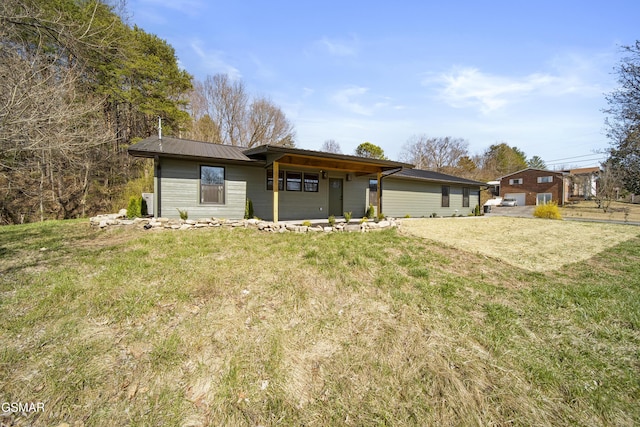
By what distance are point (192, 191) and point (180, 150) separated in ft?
4.49

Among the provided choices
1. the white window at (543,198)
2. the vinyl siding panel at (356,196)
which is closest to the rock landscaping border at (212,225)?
the vinyl siding panel at (356,196)

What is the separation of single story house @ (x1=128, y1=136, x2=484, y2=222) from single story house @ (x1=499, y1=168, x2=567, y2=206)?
91.2 ft

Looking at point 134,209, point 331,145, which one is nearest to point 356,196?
point 134,209

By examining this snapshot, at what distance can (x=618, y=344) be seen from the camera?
2.96 m

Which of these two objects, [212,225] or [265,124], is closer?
[212,225]

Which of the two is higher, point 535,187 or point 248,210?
point 535,187

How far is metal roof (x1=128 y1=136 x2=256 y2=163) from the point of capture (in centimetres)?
771

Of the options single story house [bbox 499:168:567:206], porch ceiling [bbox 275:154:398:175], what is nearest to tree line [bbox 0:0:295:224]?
porch ceiling [bbox 275:154:398:175]

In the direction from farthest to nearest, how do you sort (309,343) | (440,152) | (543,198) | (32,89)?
(440,152)
(543,198)
(32,89)
(309,343)

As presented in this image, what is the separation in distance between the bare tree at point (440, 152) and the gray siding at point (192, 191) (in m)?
31.6

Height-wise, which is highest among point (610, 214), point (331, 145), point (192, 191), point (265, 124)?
point (331, 145)

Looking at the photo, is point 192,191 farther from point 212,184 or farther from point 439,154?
point 439,154

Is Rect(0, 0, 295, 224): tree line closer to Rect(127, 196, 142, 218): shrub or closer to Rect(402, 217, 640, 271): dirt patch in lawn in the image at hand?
Rect(127, 196, 142, 218): shrub

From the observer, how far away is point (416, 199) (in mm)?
14820
